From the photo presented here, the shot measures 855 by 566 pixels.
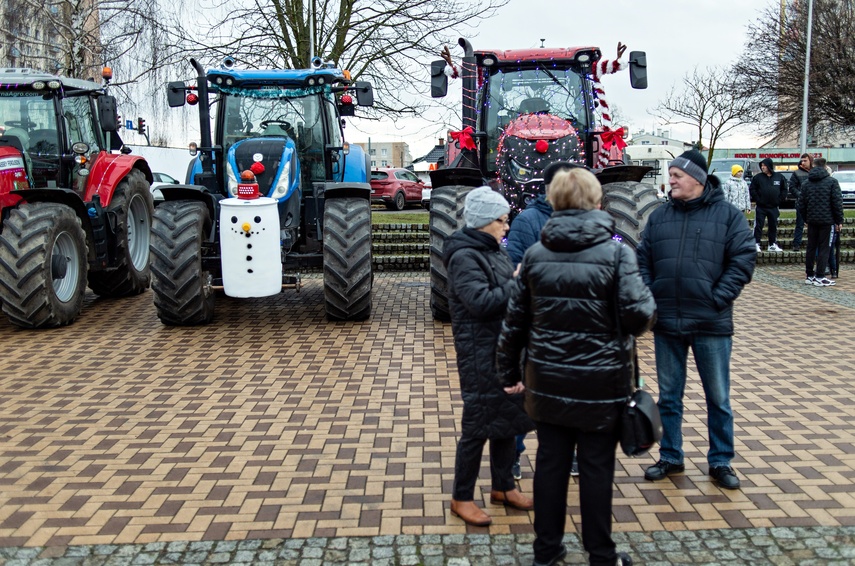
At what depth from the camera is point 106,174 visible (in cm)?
1031

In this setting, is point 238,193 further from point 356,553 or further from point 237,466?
point 356,553

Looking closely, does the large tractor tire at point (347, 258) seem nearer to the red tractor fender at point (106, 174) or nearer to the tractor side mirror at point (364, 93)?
the tractor side mirror at point (364, 93)

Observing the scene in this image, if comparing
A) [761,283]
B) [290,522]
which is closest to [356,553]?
[290,522]

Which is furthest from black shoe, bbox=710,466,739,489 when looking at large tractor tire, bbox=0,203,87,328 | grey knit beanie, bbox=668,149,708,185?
large tractor tire, bbox=0,203,87,328

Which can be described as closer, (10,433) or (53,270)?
(10,433)

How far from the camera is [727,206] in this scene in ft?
14.8

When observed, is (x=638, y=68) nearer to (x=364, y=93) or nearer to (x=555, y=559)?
(x=364, y=93)

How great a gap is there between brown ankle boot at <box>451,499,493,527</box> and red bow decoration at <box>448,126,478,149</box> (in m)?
5.85

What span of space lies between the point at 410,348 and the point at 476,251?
408 cm

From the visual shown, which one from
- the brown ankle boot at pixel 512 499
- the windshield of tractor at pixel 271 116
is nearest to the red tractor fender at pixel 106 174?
the windshield of tractor at pixel 271 116

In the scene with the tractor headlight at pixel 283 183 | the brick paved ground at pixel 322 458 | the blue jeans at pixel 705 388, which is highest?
the tractor headlight at pixel 283 183

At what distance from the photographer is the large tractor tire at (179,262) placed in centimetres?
823

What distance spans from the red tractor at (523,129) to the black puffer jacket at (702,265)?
3865 millimetres

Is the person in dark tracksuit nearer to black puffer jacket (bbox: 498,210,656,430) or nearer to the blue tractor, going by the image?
the blue tractor
